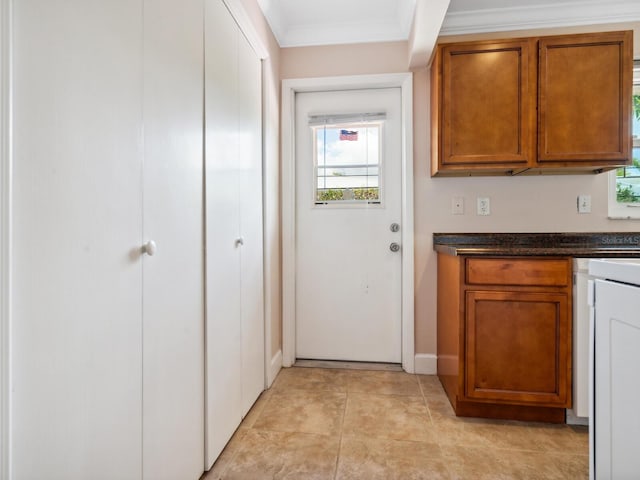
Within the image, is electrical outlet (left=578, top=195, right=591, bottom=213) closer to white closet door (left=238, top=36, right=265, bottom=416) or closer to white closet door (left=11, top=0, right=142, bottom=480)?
white closet door (left=238, top=36, right=265, bottom=416)

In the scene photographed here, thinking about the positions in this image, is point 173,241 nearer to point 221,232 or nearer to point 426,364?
point 221,232

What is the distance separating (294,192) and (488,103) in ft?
4.57

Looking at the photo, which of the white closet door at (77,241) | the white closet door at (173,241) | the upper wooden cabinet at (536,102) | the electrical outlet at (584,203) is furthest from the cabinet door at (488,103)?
the white closet door at (77,241)

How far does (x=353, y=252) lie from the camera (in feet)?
8.18

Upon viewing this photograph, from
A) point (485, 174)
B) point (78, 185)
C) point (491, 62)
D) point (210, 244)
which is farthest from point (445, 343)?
point (78, 185)

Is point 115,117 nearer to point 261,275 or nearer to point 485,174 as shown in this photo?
point 261,275

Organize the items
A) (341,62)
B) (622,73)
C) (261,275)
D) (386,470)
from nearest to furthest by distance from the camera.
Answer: (386,470), (622,73), (261,275), (341,62)

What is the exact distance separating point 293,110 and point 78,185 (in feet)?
6.61

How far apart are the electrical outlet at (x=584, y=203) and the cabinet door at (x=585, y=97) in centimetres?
31

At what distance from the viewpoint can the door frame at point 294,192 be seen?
2342 millimetres

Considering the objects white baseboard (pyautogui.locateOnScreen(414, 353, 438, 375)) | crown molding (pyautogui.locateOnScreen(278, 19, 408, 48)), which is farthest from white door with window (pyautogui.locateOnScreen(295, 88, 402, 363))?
crown molding (pyautogui.locateOnScreen(278, 19, 408, 48))

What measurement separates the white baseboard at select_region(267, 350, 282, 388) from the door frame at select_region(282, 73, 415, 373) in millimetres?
75

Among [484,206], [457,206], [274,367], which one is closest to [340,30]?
[457,206]

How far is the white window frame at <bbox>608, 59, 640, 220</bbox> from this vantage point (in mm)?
2184
